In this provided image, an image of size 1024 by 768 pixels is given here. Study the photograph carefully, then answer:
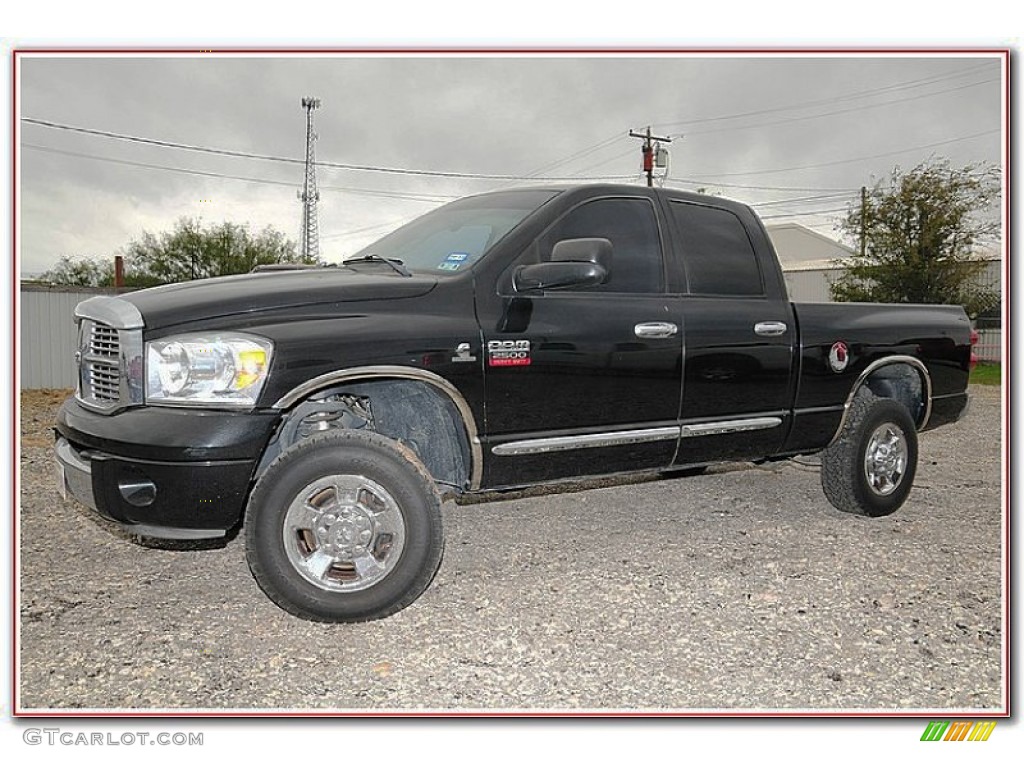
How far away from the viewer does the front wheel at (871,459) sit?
19.1ft

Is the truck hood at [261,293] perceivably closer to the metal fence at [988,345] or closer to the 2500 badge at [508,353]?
the 2500 badge at [508,353]

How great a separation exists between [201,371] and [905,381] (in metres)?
4.88

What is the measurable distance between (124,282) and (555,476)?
10.2 m

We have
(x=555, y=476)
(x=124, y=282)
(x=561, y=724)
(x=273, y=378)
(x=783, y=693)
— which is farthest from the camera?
(x=124, y=282)

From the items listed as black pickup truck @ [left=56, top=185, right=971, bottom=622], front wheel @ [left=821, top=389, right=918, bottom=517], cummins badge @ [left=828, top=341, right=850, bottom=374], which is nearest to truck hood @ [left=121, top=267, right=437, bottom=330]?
black pickup truck @ [left=56, top=185, right=971, bottom=622]

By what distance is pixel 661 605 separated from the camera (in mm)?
4285

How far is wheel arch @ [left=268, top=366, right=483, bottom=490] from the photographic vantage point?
3.89m

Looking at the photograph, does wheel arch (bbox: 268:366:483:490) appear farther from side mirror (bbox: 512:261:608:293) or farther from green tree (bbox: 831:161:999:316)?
green tree (bbox: 831:161:999:316)

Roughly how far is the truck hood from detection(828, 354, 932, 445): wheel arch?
342 cm

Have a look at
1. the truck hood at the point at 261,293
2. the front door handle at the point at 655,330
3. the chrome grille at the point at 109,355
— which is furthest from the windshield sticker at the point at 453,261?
the chrome grille at the point at 109,355

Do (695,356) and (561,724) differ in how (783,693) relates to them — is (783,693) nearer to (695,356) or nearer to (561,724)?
(561,724)
